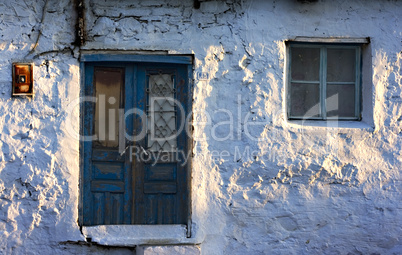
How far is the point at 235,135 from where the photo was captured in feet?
16.5

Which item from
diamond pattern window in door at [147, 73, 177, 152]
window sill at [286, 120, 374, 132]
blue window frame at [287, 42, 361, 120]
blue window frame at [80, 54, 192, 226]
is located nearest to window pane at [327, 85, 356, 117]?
blue window frame at [287, 42, 361, 120]

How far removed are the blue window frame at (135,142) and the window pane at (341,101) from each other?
146cm

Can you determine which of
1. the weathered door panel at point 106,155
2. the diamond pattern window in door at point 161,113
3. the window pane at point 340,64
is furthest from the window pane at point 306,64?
the weathered door panel at point 106,155

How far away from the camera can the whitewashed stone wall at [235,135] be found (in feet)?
15.9

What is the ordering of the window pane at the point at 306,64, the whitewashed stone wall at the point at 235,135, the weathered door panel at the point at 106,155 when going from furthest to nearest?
the window pane at the point at 306,64 → the weathered door panel at the point at 106,155 → the whitewashed stone wall at the point at 235,135

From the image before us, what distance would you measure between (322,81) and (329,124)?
0.45 m

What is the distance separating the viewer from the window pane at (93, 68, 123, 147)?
5070 millimetres

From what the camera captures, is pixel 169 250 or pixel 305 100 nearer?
pixel 169 250

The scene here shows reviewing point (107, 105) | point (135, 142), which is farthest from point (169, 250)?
point (107, 105)

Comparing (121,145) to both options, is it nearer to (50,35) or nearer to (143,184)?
(143,184)

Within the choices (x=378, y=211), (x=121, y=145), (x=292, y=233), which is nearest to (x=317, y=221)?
(x=292, y=233)

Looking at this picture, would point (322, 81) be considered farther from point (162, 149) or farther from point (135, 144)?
point (135, 144)

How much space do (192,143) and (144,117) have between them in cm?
55

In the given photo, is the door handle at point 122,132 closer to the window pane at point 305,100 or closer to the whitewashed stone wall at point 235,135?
the whitewashed stone wall at point 235,135
